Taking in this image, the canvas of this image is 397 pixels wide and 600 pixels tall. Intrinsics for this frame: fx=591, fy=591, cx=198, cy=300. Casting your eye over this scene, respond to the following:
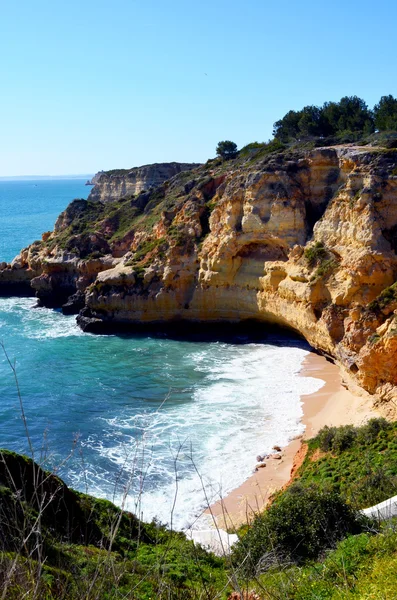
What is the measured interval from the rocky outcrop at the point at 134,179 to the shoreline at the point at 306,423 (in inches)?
1947

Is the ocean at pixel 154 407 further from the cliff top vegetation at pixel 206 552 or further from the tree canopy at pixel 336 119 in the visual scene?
the tree canopy at pixel 336 119

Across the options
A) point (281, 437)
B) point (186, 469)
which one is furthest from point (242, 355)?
point (186, 469)

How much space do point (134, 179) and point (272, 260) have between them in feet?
164

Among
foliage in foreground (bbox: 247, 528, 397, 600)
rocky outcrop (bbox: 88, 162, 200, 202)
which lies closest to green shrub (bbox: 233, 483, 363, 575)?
foliage in foreground (bbox: 247, 528, 397, 600)

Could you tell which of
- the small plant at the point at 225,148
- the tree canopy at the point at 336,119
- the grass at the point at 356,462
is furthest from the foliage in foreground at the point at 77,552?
the small plant at the point at 225,148

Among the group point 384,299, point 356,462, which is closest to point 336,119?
point 384,299

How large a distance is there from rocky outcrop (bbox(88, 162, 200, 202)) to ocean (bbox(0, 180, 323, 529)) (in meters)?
40.3

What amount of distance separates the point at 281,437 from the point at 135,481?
6.26m

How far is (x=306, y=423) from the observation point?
25266 millimetres

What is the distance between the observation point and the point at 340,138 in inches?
1702

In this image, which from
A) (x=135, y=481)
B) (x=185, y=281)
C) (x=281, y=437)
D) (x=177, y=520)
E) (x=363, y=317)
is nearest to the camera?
(x=177, y=520)

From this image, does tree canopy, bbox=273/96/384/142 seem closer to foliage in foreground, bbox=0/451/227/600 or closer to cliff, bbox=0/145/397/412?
cliff, bbox=0/145/397/412

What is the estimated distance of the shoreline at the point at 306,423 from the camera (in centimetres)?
1950

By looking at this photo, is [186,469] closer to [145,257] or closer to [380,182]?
[380,182]
